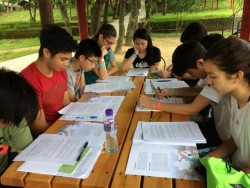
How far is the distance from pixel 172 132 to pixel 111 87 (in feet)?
3.62

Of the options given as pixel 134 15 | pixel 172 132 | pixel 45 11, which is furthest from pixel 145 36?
pixel 134 15

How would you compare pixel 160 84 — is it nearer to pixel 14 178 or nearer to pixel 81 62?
pixel 81 62

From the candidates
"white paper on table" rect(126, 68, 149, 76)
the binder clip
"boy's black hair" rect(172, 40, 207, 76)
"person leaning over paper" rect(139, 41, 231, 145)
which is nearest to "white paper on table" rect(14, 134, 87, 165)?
the binder clip

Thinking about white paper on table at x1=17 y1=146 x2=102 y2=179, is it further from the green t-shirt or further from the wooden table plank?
the green t-shirt

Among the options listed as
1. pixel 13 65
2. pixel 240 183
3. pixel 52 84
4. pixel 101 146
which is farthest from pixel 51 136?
pixel 13 65

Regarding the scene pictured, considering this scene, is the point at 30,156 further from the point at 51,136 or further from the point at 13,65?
the point at 13,65

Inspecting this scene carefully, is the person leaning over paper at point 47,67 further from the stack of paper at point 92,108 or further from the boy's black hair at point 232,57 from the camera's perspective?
the boy's black hair at point 232,57

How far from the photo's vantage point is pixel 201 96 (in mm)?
1754

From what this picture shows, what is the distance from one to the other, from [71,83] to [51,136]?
107 cm

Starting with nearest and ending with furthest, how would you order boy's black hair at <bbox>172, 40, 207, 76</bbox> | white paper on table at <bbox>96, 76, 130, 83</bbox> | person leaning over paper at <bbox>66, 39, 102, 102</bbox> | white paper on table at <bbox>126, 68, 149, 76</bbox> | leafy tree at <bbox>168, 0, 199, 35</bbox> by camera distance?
boy's black hair at <bbox>172, 40, 207, 76</bbox> < person leaning over paper at <bbox>66, 39, 102, 102</bbox> < white paper on table at <bbox>96, 76, 130, 83</bbox> < white paper on table at <bbox>126, 68, 149, 76</bbox> < leafy tree at <bbox>168, 0, 199, 35</bbox>

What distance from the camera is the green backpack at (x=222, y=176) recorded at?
97 cm

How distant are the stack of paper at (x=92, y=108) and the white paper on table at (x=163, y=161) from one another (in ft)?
1.58

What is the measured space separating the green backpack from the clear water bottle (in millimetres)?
480

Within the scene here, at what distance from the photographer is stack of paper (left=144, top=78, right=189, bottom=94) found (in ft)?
7.68
